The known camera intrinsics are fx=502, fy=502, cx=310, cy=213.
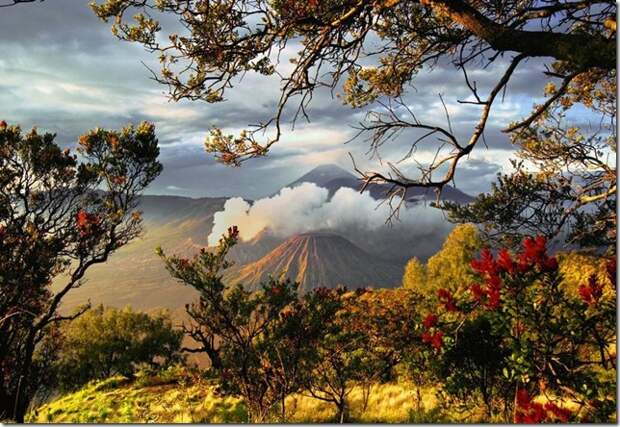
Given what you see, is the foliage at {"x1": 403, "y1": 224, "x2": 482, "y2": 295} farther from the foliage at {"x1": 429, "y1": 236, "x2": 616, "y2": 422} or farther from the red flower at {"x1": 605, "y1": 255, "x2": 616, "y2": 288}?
the red flower at {"x1": 605, "y1": 255, "x2": 616, "y2": 288}

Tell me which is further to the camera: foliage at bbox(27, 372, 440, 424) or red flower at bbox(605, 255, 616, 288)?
foliage at bbox(27, 372, 440, 424)

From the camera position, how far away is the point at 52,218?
39.7 ft

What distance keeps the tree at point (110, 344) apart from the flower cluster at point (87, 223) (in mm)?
21125

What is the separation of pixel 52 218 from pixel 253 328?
6.97m

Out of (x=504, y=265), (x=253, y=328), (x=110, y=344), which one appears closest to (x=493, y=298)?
(x=504, y=265)

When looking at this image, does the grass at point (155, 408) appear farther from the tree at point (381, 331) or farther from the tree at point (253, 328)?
the tree at point (381, 331)

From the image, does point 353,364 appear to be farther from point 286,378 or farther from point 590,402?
point 590,402

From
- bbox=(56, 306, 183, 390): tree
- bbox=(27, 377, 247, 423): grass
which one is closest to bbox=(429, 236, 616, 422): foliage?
bbox=(27, 377, 247, 423): grass

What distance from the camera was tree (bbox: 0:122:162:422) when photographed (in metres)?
10.2

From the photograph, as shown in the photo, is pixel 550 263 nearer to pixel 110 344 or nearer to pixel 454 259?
pixel 110 344

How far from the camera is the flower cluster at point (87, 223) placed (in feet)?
31.2

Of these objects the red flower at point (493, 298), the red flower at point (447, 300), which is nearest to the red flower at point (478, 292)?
the red flower at point (493, 298)

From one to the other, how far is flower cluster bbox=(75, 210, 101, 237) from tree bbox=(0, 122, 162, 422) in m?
0.03

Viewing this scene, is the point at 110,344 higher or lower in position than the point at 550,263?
lower
